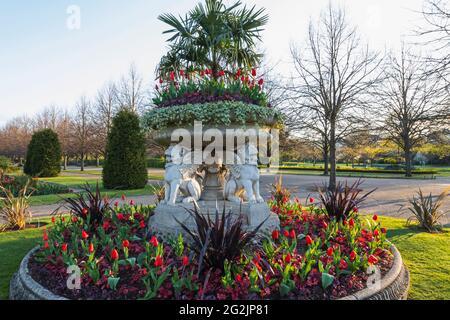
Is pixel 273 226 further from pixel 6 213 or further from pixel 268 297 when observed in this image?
pixel 6 213

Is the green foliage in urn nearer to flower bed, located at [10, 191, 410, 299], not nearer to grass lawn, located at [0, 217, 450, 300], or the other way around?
flower bed, located at [10, 191, 410, 299]

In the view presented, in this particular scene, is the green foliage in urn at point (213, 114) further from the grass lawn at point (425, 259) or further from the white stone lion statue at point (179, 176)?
the grass lawn at point (425, 259)

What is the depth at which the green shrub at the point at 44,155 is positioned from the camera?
2184cm

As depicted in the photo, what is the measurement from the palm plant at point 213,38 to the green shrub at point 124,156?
901cm

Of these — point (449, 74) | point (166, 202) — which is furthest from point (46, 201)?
point (449, 74)

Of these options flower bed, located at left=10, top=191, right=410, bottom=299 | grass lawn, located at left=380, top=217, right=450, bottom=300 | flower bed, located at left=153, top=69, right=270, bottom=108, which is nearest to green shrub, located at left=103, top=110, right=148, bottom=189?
flower bed, located at left=153, top=69, right=270, bottom=108

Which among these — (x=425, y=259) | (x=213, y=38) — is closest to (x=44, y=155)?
(x=213, y=38)

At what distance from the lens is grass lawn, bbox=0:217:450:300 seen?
11.2 feet

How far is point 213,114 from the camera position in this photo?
13.7ft

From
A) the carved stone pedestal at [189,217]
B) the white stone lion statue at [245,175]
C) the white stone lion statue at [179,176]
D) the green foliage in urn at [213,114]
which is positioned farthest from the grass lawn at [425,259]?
the white stone lion statue at [179,176]

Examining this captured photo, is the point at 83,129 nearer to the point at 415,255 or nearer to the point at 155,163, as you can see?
the point at 155,163

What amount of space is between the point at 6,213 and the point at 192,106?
209 inches

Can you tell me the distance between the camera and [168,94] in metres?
4.66

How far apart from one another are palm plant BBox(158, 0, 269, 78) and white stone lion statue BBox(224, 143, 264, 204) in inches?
68.6
